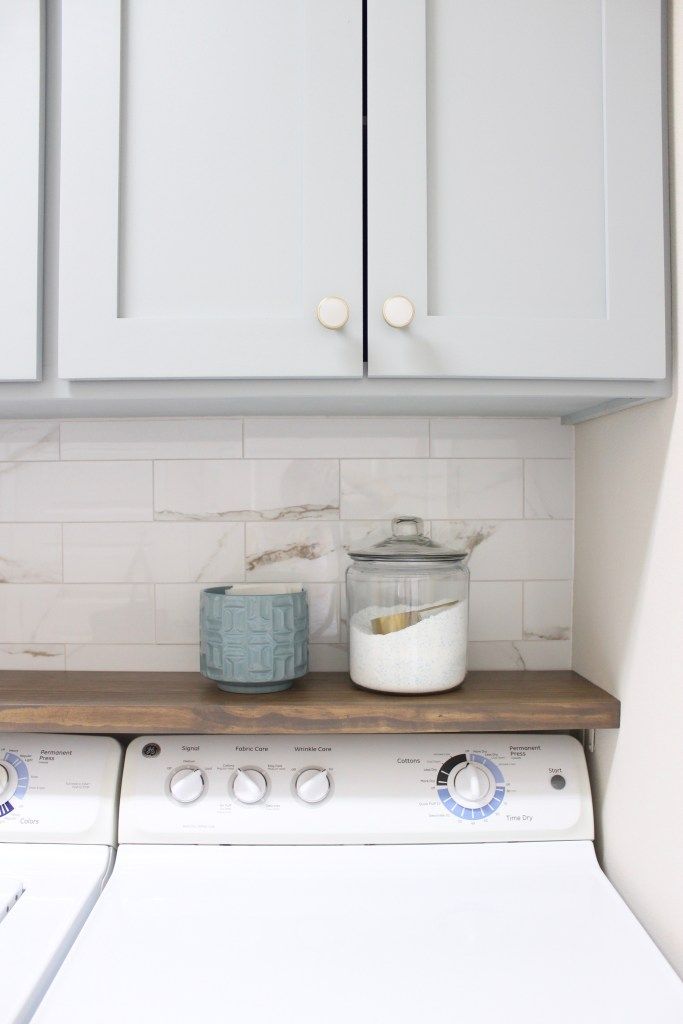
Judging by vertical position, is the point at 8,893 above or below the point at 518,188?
below

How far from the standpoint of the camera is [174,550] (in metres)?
1.25

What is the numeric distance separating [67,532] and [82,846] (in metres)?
0.48

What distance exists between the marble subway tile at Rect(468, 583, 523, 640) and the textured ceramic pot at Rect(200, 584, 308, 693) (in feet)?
1.07

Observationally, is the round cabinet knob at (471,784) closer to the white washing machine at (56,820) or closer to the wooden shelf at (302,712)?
the wooden shelf at (302,712)

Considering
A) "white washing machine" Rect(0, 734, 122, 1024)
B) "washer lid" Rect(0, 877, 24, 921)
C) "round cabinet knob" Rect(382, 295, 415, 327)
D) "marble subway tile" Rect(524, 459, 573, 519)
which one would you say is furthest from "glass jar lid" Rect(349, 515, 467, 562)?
"washer lid" Rect(0, 877, 24, 921)

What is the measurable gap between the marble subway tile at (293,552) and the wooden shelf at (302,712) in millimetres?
221

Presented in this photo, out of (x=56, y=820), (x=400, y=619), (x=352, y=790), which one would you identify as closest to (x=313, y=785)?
(x=352, y=790)

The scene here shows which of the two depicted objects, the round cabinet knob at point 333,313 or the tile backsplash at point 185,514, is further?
the tile backsplash at point 185,514

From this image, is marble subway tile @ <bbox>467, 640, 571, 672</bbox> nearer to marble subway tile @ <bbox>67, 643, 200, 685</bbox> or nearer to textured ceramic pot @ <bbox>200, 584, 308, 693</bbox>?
textured ceramic pot @ <bbox>200, 584, 308, 693</bbox>

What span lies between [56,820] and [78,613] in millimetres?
328

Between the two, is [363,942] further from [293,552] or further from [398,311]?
[398,311]

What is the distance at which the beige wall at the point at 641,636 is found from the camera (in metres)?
0.89

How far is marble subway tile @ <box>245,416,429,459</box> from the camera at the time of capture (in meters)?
1.25

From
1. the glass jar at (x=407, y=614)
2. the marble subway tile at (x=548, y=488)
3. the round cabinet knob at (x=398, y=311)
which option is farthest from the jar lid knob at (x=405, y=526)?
the round cabinet knob at (x=398, y=311)
